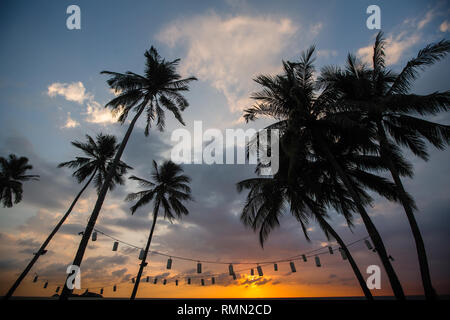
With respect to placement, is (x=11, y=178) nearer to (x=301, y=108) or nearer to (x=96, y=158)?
(x=96, y=158)

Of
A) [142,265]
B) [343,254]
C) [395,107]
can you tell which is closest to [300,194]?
[343,254]

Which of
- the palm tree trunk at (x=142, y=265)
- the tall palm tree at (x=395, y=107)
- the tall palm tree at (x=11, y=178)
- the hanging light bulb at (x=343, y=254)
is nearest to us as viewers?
the tall palm tree at (x=395, y=107)

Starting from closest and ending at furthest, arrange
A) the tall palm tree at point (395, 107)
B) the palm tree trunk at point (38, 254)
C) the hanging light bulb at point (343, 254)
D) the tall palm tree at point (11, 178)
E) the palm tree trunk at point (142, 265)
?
the tall palm tree at point (395, 107) → the hanging light bulb at point (343, 254) → the palm tree trunk at point (38, 254) → the palm tree trunk at point (142, 265) → the tall palm tree at point (11, 178)

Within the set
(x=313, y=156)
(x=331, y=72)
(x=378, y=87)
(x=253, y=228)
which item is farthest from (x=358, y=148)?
(x=253, y=228)

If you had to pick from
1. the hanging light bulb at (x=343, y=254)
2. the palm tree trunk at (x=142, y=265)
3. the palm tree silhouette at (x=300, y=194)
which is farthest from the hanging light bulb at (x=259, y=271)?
the palm tree trunk at (x=142, y=265)

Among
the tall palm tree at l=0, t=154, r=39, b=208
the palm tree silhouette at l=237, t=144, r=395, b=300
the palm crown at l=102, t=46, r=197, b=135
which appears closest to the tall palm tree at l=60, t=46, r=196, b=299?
the palm crown at l=102, t=46, r=197, b=135

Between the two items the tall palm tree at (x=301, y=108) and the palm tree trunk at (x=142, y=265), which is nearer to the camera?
the tall palm tree at (x=301, y=108)

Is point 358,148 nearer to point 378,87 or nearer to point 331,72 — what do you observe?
point 378,87

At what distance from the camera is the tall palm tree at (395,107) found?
858 centimetres

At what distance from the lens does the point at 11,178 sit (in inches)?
995

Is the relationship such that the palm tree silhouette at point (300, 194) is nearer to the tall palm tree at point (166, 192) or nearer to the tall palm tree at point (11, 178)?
the tall palm tree at point (166, 192)

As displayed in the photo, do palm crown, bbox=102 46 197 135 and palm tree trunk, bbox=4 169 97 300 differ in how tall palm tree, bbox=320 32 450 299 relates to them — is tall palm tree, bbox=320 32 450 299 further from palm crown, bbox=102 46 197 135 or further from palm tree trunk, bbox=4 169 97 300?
palm tree trunk, bbox=4 169 97 300

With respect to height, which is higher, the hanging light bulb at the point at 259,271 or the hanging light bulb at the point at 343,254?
the hanging light bulb at the point at 343,254

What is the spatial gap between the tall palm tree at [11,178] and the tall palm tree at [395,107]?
35.5 metres
